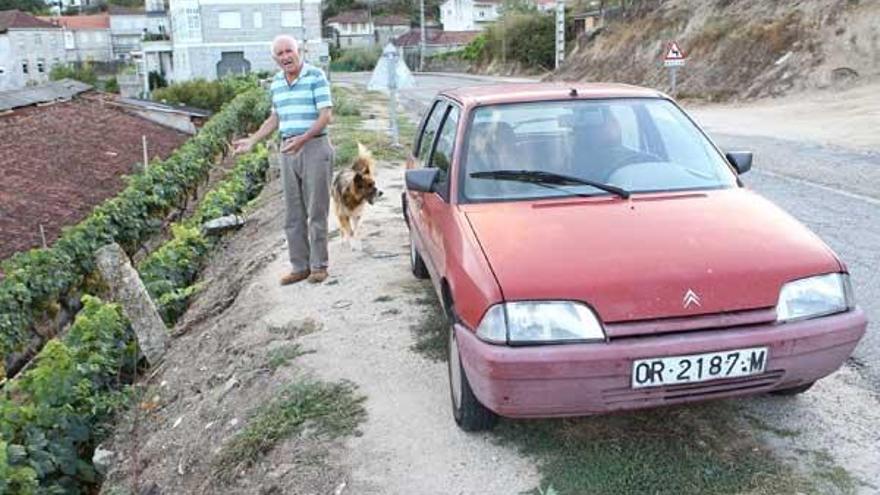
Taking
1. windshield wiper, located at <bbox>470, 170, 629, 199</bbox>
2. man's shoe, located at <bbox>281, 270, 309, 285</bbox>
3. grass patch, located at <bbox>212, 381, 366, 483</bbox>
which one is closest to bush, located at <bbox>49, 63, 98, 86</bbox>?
man's shoe, located at <bbox>281, 270, 309, 285</bbox>

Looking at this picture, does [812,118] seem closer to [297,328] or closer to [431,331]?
[431,331]

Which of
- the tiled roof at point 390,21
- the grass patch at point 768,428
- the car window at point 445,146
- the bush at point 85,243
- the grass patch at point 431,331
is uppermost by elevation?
the tiled roof at point 390,21

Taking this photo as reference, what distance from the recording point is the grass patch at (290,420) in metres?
4.38

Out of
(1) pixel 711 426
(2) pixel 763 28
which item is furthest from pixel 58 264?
(2) pixel 763 28

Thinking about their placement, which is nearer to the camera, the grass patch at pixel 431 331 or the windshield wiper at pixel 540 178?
the windshield wiper at pixel 540 178

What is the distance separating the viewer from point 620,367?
3.37 metres

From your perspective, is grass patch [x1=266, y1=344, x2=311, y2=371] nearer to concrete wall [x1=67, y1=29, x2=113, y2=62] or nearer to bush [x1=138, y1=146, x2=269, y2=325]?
bush [x1=138, y1=146, x2=269, y2=325]

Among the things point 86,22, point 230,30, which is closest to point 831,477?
point 230,30

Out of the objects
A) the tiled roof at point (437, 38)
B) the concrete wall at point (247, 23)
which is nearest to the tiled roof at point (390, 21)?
the tiled roof at point (437, 38)

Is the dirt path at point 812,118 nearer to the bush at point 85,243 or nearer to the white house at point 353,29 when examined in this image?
the bush at point 85,243

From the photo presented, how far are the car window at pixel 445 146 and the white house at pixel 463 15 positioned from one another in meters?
93.7

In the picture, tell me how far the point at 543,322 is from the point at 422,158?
287cm

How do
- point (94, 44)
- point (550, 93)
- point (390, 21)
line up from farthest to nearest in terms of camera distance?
point (390, 21)
point (94, 44)
point (550, 93)

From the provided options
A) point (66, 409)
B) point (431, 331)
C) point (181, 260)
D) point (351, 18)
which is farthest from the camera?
point (351, 18)
